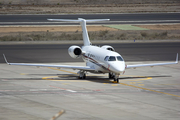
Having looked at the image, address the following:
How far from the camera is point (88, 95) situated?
24.0 m

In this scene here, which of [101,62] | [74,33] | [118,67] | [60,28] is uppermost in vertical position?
[60,28]

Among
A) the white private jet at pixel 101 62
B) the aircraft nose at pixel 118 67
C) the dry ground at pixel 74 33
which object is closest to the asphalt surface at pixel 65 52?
the dry ground at pixel 74 33

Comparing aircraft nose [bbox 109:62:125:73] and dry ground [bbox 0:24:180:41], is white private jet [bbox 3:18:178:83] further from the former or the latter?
dry ground [bbox 0:24:180:41]

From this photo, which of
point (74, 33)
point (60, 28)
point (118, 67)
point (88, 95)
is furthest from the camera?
point (60, 28)

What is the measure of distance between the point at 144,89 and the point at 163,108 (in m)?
6.05

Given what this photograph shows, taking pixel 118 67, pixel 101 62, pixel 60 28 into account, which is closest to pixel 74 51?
pixel 101 62

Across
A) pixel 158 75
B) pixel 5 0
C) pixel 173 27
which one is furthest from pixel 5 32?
pixel 5 0

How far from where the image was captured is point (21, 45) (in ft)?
182

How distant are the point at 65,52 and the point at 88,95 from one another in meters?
24.7

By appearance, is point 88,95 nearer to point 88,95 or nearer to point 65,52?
point 88,95

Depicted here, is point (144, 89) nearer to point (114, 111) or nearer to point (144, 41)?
point (114, 111)

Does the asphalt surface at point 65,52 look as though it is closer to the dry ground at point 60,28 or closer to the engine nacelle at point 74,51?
the engine nacelle at point 74,51

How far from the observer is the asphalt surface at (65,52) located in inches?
1673

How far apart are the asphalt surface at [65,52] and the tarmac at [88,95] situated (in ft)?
23.5
